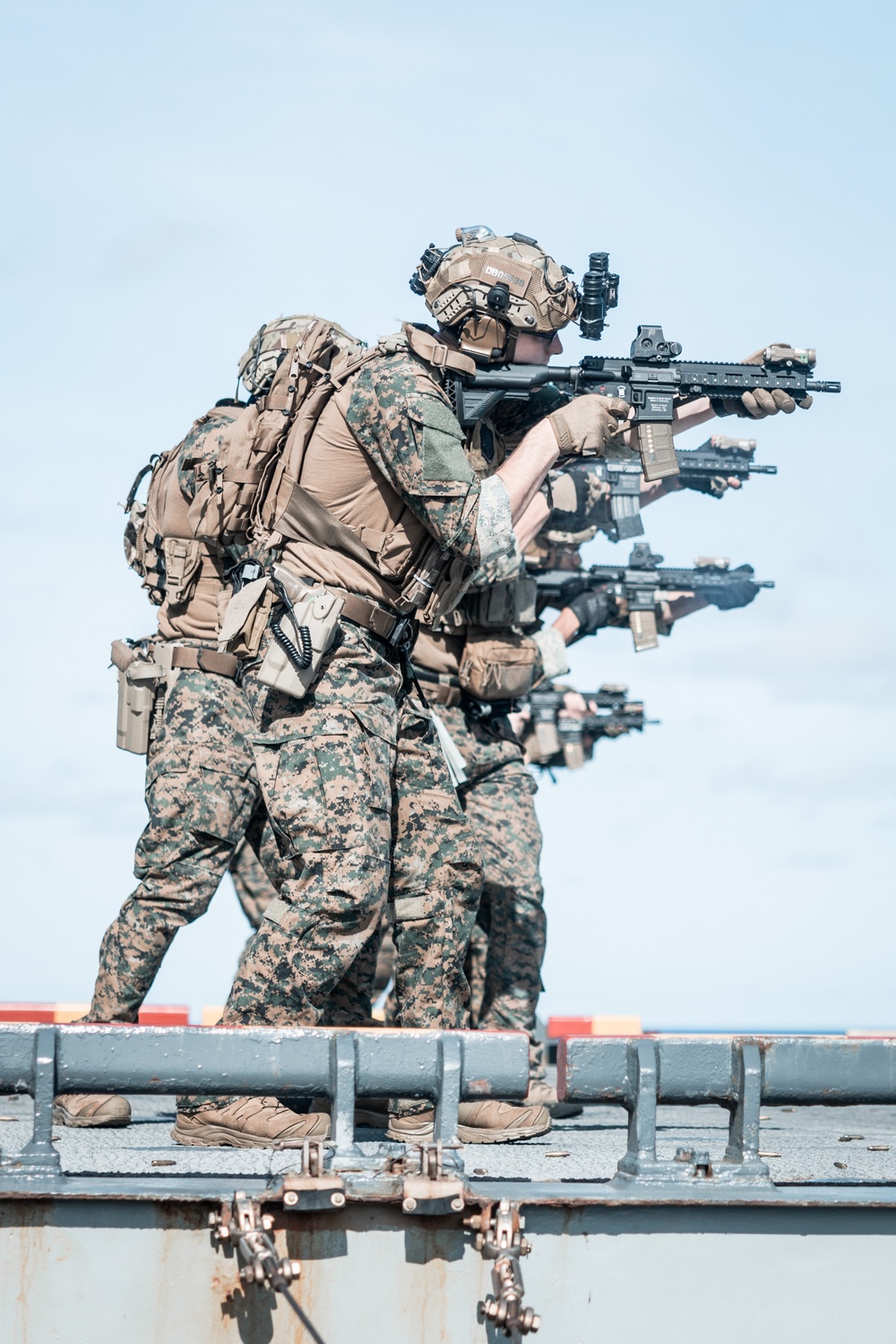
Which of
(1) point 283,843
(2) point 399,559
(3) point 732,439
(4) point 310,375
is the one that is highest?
(3) point 732,439

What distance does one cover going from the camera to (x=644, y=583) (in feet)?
36.6

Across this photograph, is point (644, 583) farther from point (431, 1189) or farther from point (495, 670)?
point (431, 1189)

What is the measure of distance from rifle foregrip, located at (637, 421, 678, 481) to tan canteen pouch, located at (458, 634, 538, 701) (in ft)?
3.12

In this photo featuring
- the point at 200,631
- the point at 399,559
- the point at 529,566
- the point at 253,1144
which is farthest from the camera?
the point at 529,566

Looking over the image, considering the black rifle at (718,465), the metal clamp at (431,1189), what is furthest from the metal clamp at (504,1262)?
the black rifle at (718,465)

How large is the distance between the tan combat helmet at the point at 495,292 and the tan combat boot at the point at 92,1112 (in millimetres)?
2526

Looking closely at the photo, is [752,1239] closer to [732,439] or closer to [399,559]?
[399,559]

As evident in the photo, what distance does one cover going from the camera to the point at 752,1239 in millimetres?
3062

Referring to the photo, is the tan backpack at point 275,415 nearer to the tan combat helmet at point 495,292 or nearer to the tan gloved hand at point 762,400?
the tan combat helmet at point 495,292

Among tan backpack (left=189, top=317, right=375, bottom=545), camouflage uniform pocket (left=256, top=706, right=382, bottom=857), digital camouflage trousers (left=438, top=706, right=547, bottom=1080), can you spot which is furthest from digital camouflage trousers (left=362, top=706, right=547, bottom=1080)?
camouflage uniform pocket (left=256, top=706, right=382, bottom=857)

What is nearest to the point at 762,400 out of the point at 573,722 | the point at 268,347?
the point at 268,347

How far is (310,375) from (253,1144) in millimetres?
2163

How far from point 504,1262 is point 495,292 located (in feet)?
10.6

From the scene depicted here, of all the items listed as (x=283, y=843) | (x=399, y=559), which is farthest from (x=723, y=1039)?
(x=399, y=559)
